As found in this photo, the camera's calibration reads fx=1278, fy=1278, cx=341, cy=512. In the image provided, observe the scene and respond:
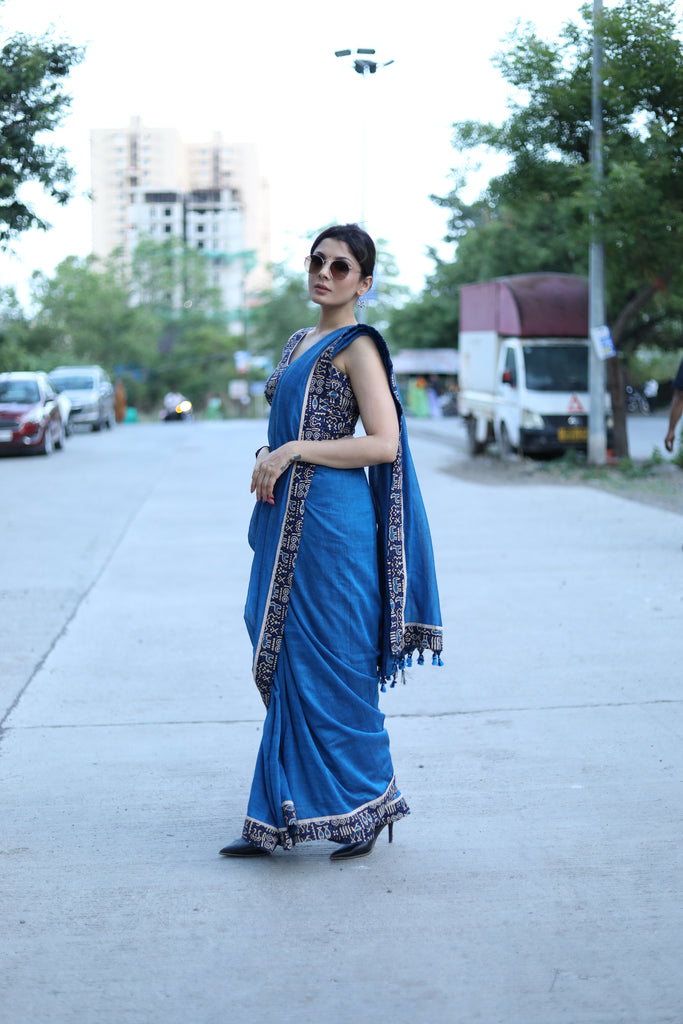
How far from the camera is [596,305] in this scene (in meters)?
18.2

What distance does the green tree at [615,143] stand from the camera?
15039 millimetres

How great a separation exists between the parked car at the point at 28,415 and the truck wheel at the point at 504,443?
8.58 metres

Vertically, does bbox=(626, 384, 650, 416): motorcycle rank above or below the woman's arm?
below

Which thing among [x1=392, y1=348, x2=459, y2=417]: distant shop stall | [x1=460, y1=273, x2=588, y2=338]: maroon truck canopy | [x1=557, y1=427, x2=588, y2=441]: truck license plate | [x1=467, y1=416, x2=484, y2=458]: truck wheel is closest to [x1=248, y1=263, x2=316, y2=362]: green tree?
[x1=392, y1=348, x2=459, y2=417]: distant shop stall

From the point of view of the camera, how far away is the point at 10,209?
9625mm

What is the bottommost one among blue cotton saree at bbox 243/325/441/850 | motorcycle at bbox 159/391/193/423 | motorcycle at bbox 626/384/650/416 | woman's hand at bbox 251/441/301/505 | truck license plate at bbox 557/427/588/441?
motorcycle at bbox 159/391/193/423

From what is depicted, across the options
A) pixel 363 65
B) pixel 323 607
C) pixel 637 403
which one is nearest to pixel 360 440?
pixel 323 607

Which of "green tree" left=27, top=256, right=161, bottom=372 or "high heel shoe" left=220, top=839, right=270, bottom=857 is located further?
"green tree" left=27, top=256, right=161, bottom=372

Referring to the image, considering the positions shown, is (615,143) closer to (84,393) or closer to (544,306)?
(544,306)

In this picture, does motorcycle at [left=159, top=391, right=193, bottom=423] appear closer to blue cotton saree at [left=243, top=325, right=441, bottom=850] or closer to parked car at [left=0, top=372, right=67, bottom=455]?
parked car at [left=0, top=372, right=67, bottom=455]

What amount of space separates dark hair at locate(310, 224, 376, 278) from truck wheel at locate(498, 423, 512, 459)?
1682cm

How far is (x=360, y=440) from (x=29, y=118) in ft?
19.3

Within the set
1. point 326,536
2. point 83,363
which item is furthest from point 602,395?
point 83,363

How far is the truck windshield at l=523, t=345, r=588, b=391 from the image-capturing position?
19.7 meters
